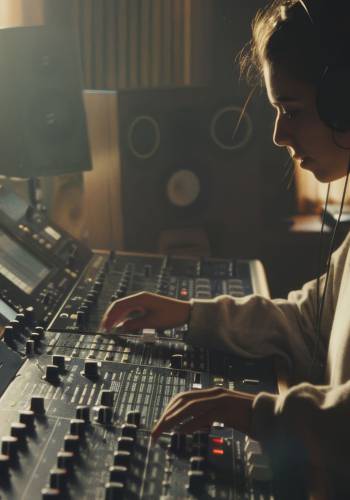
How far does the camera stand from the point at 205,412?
2.81 ft

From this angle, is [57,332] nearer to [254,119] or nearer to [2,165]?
[2,165]

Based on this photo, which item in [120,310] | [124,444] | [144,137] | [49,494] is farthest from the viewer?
[144,137]

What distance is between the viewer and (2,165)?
172cm

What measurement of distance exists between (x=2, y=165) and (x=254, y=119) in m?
0.89

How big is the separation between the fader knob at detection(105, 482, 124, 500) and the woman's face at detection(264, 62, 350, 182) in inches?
21.9

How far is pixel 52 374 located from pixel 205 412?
27cm

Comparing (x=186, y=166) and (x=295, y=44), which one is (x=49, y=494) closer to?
(x=295, y=44)

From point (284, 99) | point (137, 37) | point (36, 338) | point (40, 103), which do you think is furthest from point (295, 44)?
point (137, 37)

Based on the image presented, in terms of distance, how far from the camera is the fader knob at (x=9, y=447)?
79cm

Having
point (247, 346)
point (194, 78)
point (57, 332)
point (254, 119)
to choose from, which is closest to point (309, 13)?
point (247, 346)

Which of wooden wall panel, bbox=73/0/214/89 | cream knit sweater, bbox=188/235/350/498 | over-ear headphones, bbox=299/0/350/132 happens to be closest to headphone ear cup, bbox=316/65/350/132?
over-ear headphones, bbox=299/0/350/132

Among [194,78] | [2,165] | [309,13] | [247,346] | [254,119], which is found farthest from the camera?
[194,78]

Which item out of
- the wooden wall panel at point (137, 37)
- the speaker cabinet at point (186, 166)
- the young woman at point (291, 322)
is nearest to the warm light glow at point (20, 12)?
the wooden wall panel at point (137, 37)

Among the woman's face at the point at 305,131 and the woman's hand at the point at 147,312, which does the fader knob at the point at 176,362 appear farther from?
the woman's face at the point at 305,131
